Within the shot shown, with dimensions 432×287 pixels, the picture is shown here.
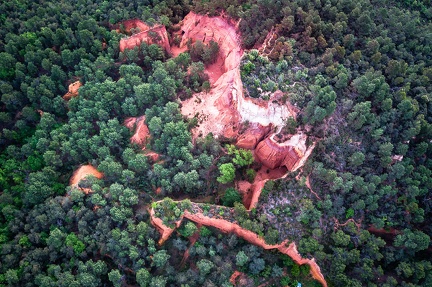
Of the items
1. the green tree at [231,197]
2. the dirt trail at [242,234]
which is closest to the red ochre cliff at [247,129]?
the dirt trail at [242,234]

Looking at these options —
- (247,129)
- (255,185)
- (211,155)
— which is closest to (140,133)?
(211,155)

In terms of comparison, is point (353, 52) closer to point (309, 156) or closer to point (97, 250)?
point (309, 156)

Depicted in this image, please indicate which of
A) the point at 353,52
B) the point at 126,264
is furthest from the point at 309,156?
the point at 126,264

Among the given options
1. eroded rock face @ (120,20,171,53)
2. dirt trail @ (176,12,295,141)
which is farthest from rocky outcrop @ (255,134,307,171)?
eroded rock face @ (120,20,171,53)

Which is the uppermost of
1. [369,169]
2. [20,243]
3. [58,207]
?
[369,169]

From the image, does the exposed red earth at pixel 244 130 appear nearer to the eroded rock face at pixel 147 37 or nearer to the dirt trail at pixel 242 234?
the dirt trail at pixel 242 234

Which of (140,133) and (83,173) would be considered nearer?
(83,173)

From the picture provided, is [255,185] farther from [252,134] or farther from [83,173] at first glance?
[83,173]
